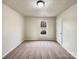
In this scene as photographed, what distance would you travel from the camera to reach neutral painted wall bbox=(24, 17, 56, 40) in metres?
9.30

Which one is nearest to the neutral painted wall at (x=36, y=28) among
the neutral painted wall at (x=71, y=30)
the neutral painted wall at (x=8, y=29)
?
→ the neutral painted wall at (x=8, y=29)

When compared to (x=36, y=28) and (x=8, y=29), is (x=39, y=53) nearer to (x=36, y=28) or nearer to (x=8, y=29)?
(x=8, y=29)

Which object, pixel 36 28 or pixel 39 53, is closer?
pixel 39 53

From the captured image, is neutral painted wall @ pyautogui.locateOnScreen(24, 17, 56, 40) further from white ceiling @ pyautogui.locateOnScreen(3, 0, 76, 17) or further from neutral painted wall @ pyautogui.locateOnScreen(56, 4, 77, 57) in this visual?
neutral painted wall @ pyautogui.locateOnScreen(56, 4, 77, 57)

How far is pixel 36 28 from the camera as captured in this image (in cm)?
937

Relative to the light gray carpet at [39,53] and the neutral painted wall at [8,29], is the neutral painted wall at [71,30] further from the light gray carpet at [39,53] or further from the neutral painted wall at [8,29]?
the neutral painted wall at [8,29]

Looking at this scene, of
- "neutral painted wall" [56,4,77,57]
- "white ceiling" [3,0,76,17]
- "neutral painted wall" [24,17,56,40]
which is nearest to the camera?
"white ceiling" [3,0,76,17]

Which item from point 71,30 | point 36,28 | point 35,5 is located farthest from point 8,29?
point 36,28

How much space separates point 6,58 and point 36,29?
18.7 ft

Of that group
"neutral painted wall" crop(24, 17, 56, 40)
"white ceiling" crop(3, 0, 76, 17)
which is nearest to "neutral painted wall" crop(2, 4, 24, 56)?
"white ceiling" crop(3, 0, 76, 17)

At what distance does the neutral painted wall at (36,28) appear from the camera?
930 centimetres

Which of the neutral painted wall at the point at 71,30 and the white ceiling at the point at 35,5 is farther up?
the white ceiling at the point at 35,5

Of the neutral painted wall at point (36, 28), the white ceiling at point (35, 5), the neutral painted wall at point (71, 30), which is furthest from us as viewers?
the neutral painted wall at point (36, 28)

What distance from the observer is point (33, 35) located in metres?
9.35
